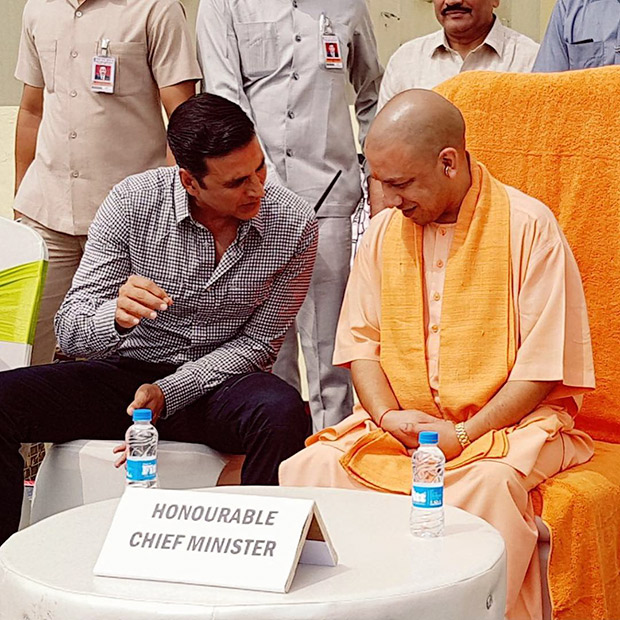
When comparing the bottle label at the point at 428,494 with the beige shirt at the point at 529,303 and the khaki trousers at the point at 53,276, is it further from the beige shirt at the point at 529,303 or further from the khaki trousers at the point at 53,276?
the khaki trousers at the point at 53,276

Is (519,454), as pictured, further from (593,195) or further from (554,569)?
(593,195)

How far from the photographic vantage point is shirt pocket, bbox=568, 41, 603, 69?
9.97ft

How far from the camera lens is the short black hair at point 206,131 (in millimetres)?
2609

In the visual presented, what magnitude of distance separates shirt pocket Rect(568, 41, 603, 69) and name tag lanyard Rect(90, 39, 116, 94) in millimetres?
1292

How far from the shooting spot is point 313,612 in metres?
1.40

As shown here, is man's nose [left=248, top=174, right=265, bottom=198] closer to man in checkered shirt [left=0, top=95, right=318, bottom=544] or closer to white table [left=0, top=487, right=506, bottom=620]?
man in checkered shirt [left=0, top=95, right=318, bottom=544]

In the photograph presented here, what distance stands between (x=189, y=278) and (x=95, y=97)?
2.69 ft

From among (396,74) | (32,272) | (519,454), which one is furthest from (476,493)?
(396,74)

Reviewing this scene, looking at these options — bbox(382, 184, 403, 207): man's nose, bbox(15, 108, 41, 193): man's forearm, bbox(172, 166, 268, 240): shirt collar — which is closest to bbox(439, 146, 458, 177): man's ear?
bbox(382, 184, 403, 207): man's nose

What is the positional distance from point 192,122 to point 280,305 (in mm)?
497

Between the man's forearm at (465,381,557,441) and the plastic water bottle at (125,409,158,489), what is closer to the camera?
the plastic water bottle at (125,409,158,489)

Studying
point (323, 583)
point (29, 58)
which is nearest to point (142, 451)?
point (323, 583)

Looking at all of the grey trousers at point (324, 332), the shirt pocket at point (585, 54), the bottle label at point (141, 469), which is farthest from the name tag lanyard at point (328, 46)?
the bottle label at point (141, 469)

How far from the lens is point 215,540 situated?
4.93 feet
